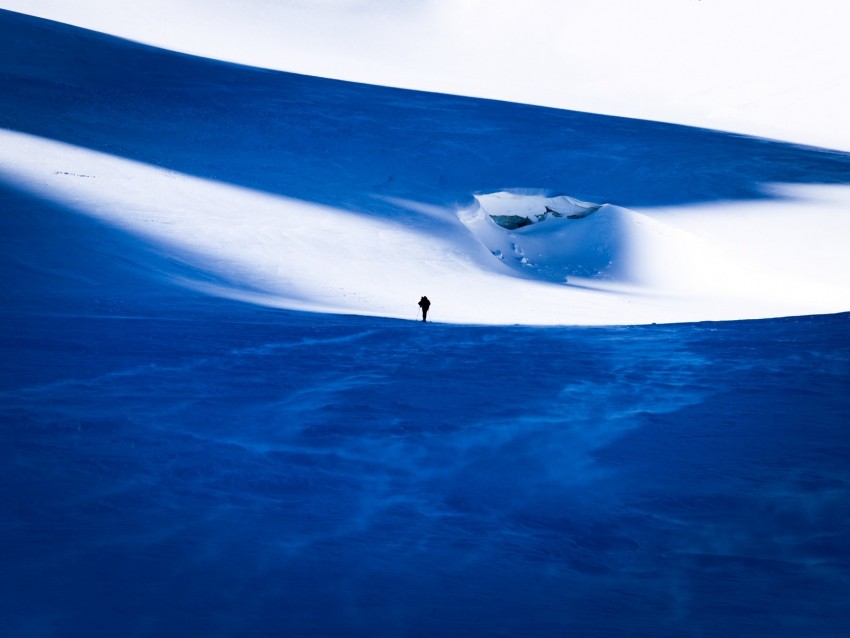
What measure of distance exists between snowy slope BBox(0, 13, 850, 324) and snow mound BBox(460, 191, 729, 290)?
0.02 meters

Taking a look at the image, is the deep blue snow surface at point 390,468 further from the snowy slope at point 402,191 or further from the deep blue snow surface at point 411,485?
the snowy slope at point 402,191

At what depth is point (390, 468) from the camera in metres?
2.86

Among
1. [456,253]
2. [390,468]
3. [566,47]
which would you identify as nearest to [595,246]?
[456,253]

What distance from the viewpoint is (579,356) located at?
422 centimetres

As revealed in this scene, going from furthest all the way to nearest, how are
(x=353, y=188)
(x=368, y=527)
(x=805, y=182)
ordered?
(x=805, y=182) < (x=353, y=188) < (x=368, y=527)

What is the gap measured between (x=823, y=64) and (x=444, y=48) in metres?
8.52

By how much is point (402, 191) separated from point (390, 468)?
6.41 meters

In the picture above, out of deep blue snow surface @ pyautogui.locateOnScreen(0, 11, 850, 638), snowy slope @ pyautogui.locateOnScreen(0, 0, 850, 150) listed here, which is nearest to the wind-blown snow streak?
deep blue snow surface @ pyautogui.locateOnScreen(0, 11, 850, 638)

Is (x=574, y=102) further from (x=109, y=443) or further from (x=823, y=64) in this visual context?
(x=109, y=443)

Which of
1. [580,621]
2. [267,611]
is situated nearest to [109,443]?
[267,611]

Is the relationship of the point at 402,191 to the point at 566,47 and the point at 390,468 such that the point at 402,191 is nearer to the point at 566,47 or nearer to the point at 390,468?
the point at 390,468

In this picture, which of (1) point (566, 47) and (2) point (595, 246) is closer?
(2) point (595, 246)

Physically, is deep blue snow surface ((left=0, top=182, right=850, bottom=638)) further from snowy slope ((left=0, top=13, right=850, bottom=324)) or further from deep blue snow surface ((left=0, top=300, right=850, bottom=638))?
snowy slope ((left=0, top=13, right=850, bottom=324))

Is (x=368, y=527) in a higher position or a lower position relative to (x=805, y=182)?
lower
